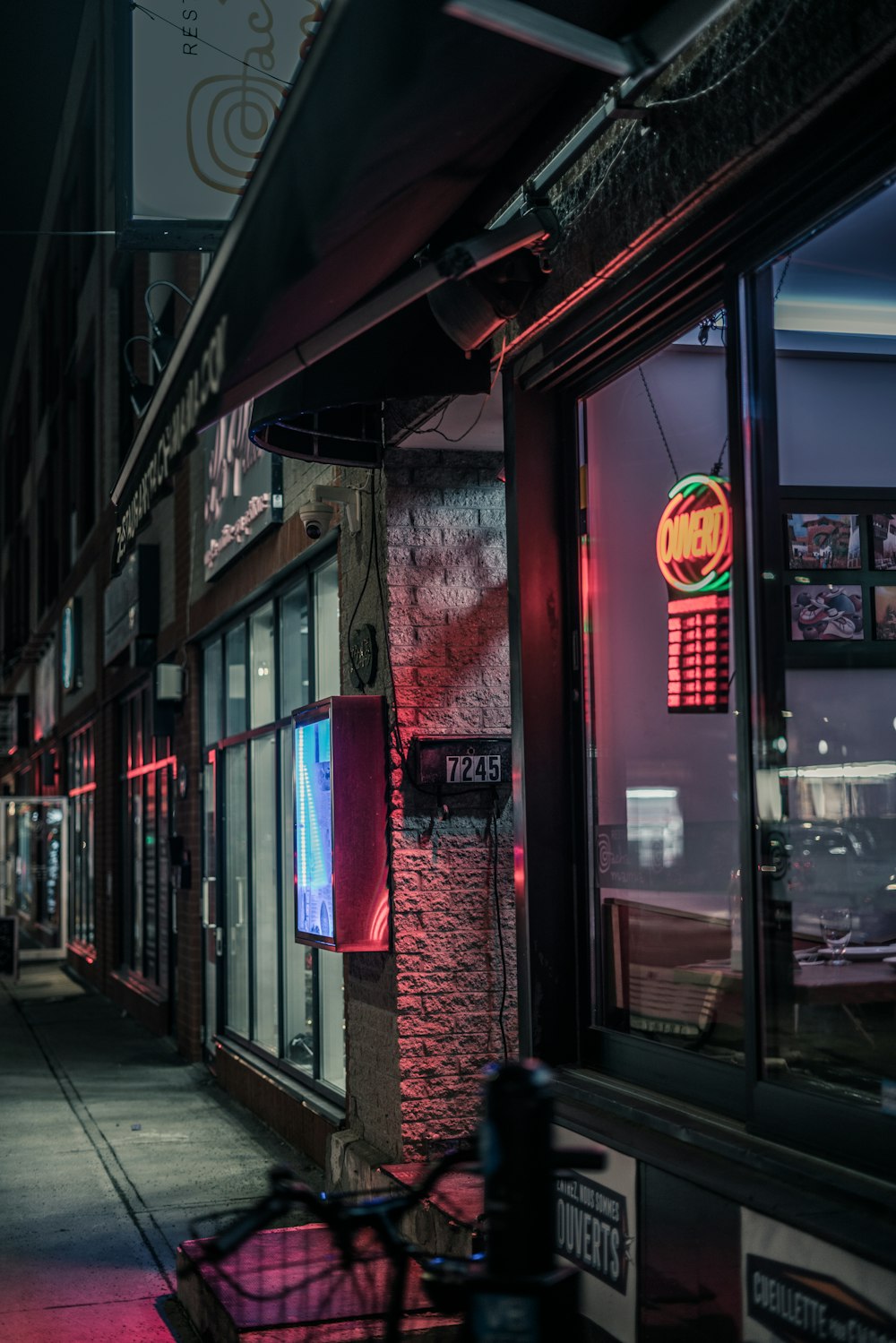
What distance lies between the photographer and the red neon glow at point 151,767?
13.4m

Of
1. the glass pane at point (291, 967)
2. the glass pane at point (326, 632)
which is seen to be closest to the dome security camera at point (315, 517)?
the glass pane at point (326, 632)

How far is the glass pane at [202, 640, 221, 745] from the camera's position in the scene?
11.5 metres

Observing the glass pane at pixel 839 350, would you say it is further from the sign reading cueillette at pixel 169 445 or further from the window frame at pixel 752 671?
the sign reading cueillette at pixel 169 445

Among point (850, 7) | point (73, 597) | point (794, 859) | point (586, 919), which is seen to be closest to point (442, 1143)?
point (586, 919)

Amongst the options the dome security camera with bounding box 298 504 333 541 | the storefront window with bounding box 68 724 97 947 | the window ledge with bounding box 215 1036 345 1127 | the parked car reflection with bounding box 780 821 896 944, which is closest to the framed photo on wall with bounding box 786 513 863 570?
the parked car reflection with bounding box 780 821 896 944

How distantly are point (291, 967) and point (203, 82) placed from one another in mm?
5120

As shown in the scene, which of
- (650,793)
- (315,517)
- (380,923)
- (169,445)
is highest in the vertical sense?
(315,517)

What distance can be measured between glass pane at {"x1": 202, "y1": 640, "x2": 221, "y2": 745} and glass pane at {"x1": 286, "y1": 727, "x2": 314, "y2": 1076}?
2.48 m

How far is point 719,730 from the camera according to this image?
15.3 feet

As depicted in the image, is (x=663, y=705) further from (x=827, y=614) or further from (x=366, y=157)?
(x=366, y=157)

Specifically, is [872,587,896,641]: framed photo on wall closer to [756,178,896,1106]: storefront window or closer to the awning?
[756,178,896,1106]: storefront window

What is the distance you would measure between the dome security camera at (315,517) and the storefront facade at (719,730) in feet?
6.49

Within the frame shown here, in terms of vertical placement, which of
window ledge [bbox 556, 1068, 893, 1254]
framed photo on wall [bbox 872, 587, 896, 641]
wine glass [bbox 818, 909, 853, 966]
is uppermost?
framed photo on wall [bbox 872, 587, 896, 641]

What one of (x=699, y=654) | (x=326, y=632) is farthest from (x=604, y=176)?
(x=326, y=632)
